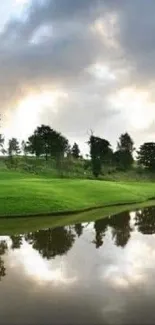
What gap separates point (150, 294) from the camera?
1800 centimetres

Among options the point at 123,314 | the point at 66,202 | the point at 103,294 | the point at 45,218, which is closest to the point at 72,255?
the point at 103,294

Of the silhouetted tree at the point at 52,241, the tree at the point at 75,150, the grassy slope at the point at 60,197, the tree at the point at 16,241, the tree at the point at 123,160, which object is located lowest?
the tree at the point at 16,241

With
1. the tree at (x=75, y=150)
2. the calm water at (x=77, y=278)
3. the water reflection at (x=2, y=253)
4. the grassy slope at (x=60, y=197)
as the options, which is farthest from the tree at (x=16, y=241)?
the tree at (x=75, y=150)

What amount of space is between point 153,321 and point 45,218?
3278 centimetres

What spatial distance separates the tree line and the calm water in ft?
305

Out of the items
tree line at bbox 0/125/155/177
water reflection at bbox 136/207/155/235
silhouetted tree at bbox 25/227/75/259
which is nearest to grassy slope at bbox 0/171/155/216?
water reflection at bbox 136/207/155/235

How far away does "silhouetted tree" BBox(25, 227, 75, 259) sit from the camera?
93.0ft

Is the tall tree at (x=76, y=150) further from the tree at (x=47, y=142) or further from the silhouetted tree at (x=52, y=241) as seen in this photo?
the silhouetted tree at (x=52, y=241)

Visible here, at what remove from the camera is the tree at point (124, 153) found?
5728 inches

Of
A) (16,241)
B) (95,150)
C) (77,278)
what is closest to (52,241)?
(16,241)

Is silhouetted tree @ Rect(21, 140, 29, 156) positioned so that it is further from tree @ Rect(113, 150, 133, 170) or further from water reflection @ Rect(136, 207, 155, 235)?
water reflection @ Rect(136, 207, 155, 235)

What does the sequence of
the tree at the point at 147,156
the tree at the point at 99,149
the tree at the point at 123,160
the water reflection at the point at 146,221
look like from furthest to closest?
the tree at the point at 147,156 < the tree at the point at 123,160 < the tree at the point at 99,149 < the water reflection at the point at 146,221

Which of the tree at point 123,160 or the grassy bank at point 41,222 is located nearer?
the grassy bank at point 41,222

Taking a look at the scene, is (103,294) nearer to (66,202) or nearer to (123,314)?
(123,314)
